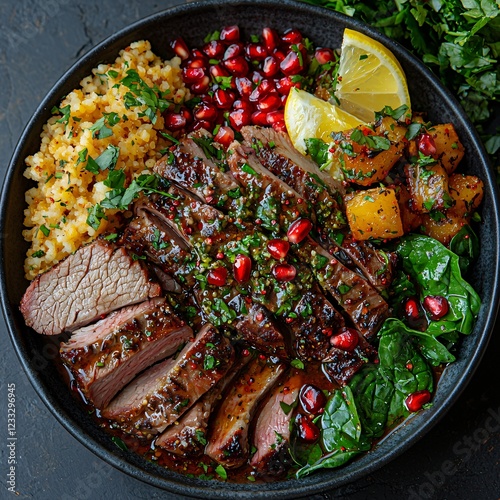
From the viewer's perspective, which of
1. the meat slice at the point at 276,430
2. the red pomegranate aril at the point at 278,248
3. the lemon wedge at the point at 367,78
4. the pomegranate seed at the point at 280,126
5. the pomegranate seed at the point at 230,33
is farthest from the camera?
the pomegranate seed at the point at 230,33

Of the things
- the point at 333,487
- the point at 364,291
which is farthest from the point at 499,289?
the point at 333,487

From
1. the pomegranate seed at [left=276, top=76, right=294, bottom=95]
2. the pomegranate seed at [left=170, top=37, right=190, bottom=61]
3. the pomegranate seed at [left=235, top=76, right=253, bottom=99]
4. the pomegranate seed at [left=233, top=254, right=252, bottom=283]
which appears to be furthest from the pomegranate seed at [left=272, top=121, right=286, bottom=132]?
the pomegranate seed at [left=233, top=254, right=252, bottom=283]

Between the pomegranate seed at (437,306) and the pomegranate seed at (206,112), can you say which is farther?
the pomegranate seed at (206,112)

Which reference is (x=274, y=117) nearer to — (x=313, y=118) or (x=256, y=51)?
(x=313, y=118)

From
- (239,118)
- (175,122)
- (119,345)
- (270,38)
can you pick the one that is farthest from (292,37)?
(119,345)

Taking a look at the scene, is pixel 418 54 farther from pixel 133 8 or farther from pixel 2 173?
pixel 2 173

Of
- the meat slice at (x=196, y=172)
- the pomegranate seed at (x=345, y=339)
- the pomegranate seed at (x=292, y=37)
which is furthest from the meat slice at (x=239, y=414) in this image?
the pomegranate seed at (x=292, y=37)

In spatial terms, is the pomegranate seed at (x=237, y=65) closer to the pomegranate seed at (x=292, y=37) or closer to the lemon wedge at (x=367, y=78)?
the pomegranate seed at (x=292, y=37)
